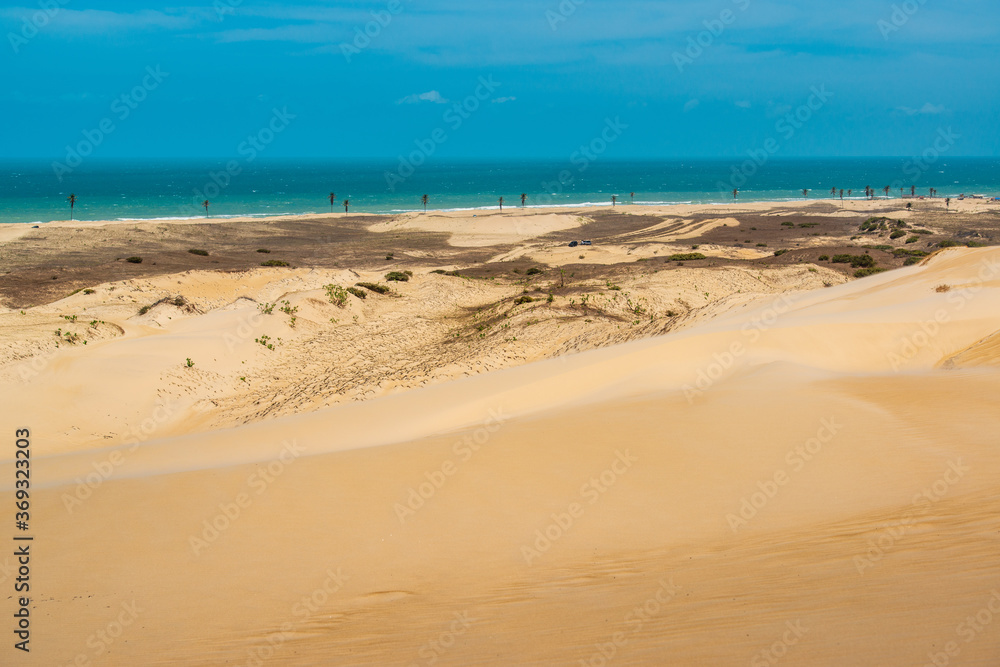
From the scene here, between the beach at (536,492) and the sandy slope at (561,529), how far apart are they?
34 millimetres

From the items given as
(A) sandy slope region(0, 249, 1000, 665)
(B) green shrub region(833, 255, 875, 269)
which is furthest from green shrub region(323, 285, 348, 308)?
(B) green shrub region(833, 255, 875, 269)

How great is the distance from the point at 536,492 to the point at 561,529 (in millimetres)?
923

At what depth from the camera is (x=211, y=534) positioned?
299 inches

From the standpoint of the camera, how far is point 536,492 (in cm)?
827

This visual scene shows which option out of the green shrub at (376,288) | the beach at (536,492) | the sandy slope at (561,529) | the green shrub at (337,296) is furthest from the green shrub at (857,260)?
the green shrub at (337,296)

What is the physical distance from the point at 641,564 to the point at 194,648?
383cm

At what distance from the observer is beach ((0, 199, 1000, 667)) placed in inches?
219

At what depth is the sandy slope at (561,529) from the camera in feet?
18.0

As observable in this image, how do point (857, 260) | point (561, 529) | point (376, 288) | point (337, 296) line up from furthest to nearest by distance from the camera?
→ point (857, 260) < point (376, 288) < point (337, 296) < point (561, 529)

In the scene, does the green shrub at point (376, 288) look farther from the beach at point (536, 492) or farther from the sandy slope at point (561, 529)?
the sandy slope at point (561, 529)

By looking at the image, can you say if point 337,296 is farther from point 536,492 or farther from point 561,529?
point 561,529

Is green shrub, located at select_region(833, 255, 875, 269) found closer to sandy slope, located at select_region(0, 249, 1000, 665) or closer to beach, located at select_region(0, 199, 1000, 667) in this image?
beach, located at select_region(0, 199, 1000, 667)

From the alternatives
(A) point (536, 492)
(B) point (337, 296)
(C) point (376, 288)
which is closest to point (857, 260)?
(C) point (376, 288)

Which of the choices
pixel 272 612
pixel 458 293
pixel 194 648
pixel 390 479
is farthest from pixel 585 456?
pixel 458 293
